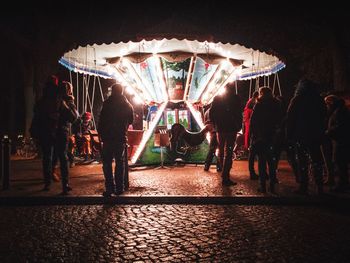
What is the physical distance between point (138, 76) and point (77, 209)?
703cm

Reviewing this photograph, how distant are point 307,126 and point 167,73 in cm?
634

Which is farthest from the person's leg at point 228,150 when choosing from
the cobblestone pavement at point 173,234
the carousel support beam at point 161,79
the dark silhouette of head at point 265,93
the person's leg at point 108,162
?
the carousel support beam at point 161,79

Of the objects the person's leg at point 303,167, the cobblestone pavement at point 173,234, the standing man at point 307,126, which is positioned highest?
the standing man at point 307,126

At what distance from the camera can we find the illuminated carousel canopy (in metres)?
10.9

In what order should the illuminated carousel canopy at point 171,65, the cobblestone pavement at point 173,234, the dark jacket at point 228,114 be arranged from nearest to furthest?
the cobblestone pavement at point 173,234 → the dark jacket at point 228,114 → the illuminated carousel canopy at point 171,65

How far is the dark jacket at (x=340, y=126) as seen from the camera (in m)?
7.01

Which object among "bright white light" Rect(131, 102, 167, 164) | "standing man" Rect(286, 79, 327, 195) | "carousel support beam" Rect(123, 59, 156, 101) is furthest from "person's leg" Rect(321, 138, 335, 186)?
"carousel support beam" Rect(123, 59, 156, 101)

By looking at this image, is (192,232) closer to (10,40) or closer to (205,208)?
(205,208)

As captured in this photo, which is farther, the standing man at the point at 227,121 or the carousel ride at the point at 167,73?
the carousel ride at the point at 167,73

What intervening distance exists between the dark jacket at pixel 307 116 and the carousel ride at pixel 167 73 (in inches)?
173

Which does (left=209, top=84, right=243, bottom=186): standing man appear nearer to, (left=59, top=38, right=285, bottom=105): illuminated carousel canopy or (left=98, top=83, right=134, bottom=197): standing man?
(left=98, top=83, right=134, bottom=197): standing man

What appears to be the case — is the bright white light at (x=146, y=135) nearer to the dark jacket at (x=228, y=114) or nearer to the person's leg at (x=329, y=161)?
the dark jacket at (x=228, y=114)

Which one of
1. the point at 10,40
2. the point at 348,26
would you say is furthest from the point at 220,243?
the point at 10,40

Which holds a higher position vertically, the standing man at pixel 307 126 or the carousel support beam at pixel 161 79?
the carousel support beam at pixel 161 79
